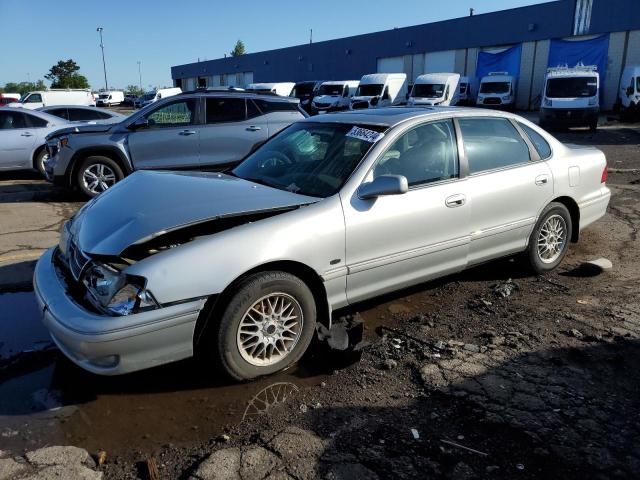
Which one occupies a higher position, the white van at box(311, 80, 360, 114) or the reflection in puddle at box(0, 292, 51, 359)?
the white van at box(311, 80, 360, 114)

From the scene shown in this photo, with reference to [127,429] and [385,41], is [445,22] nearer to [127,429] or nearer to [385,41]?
[385,41]

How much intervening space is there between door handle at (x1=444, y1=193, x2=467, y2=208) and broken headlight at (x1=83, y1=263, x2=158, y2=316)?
2337 mm

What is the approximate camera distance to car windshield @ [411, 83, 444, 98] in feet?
90.5

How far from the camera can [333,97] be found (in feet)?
98.2

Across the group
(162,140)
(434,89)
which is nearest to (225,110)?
(162,140)

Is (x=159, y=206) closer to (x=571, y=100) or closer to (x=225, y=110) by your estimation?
(x=225, y=110)

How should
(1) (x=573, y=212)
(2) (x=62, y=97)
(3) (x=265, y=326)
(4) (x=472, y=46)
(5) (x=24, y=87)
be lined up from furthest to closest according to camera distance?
(5) (x=24, y=87) < (4) (x=472, y=46) < (2) (x=62, y=97) < (1) (x=573, y=212) < (3) (x=265, y=326)

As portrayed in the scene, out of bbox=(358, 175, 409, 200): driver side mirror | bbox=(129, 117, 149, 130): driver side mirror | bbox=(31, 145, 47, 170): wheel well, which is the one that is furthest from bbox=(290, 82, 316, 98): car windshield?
bbox=(358, 175, 409, 200): driver side mirror

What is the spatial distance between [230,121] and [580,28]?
102ft

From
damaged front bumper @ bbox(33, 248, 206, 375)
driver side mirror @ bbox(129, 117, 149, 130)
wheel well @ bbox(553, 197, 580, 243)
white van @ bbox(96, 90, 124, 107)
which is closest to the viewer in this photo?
damaged front bumper @ bbox(33, 248, 206, 375)

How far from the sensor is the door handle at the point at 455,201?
407 centimetres

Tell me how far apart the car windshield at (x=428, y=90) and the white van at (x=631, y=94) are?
849 cm

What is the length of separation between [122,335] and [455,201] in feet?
8.63

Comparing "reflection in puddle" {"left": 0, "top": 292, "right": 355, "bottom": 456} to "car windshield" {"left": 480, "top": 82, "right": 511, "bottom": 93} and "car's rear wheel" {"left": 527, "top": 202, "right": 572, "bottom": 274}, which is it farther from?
"car windshield" {"left": 480, "top": 82, "right": 511, "bottom": 93}
